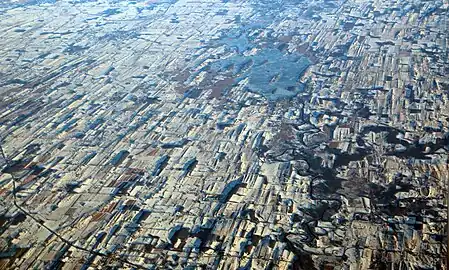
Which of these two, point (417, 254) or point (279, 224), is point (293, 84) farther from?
point (417, 254)

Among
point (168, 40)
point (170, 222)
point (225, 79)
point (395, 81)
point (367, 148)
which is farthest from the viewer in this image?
point (168, 40)

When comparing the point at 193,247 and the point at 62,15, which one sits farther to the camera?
the point at 62,15

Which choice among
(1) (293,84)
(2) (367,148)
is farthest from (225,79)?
(2) (367,148)

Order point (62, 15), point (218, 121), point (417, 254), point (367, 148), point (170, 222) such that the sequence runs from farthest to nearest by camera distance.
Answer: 1. point (62, 15)
2. point (218, 121)
3. point (367, 148)
4. point (170, 222)
5. point (417, 254)

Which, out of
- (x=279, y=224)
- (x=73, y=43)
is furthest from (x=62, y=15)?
(x=279, y=224)

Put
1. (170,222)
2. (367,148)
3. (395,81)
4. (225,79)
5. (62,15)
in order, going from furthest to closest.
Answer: (62,15), (225,79), (395,81), (367,148), (170,222)

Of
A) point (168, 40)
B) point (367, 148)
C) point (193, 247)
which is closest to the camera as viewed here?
point (193, 247)

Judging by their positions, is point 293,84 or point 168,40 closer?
point 293,84

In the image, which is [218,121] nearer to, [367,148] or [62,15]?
[367,148]
